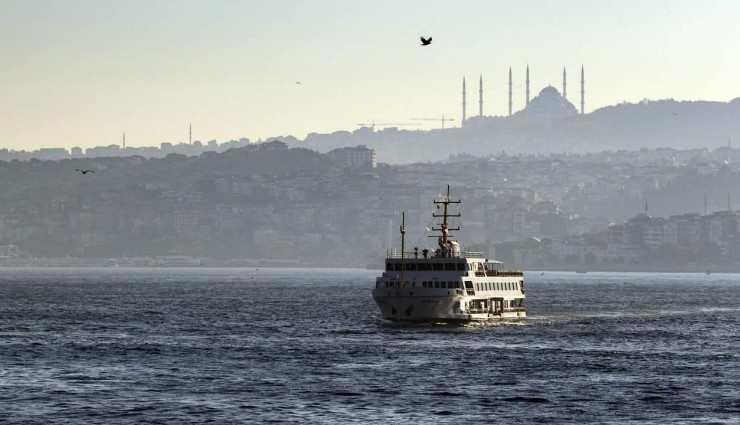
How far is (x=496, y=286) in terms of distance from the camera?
131 m

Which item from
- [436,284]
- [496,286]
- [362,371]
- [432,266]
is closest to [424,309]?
[436,284]

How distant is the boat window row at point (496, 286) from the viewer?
126m

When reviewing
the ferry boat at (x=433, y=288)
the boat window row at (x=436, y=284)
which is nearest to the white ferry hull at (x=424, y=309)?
the ferry boat at (x=433, y=288)

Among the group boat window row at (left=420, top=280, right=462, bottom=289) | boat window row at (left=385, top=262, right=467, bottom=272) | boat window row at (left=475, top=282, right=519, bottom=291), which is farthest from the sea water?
boat window row at (left=385, top=262, right=467, bottom=272)

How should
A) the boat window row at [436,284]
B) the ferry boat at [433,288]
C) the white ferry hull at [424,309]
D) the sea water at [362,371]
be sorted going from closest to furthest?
the sea water at [362,371] < the white ferry hull at [424,309] < the ferry boat at [433,288] < the boat window row at [436,284]

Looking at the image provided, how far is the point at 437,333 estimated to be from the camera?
116125 mm

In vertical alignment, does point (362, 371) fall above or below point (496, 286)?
below

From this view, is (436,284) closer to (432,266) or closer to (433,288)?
(433,288)

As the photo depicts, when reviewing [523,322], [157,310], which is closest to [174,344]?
[523,322]

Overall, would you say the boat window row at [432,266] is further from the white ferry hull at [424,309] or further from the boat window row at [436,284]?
the white ferry hull at [424,309]

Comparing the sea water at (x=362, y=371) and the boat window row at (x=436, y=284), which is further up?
the boat window row at (x=436, y=284)

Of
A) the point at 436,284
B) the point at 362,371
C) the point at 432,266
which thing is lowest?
the point at 362,371

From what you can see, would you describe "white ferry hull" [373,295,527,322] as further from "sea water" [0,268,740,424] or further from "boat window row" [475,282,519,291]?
"boat window row" [475,282,519,291]

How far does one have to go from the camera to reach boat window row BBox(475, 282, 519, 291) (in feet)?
415
